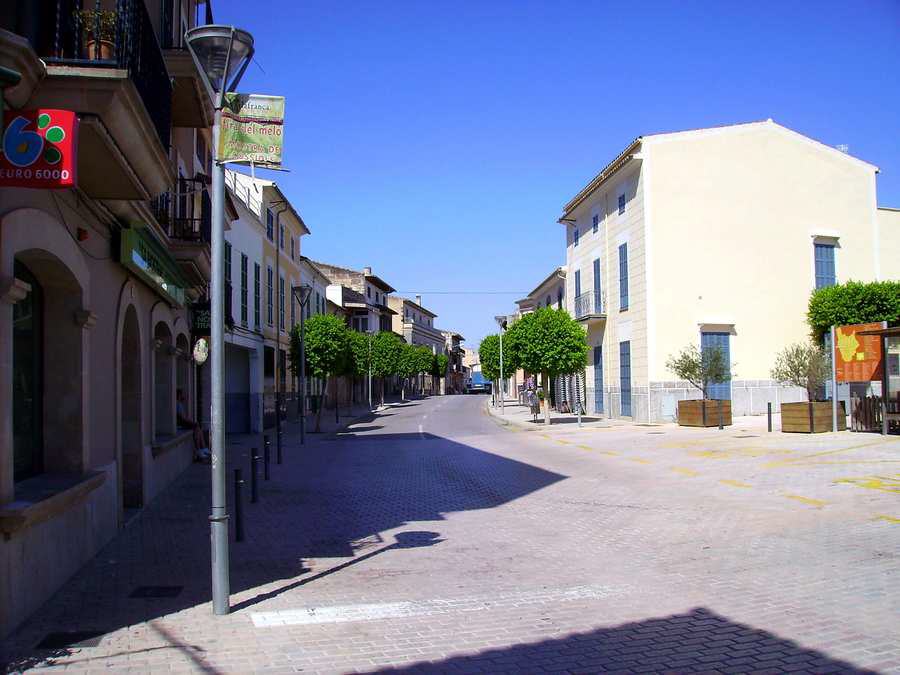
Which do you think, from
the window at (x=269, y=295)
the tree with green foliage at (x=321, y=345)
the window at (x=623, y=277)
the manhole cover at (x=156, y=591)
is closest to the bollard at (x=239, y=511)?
the manhole cover at (x=156, y=591)

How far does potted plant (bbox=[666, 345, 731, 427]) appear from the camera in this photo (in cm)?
2464

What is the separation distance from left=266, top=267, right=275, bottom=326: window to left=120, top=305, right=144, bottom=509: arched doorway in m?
19.4

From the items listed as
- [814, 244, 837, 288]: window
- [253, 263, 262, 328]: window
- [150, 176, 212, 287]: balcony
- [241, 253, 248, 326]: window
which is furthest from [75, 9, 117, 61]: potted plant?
[814, 244, 837, 288]: window

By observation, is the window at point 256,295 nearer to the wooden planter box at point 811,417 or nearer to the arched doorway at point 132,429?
the arched doorway at point 132,429

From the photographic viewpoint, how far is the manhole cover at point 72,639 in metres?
5.14

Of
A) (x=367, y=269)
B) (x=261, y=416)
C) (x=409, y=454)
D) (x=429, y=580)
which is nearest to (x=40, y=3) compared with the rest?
(x=429, y=580)

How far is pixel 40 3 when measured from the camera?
594 centimetres

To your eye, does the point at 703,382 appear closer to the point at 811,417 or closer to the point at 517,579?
the point at 811,417

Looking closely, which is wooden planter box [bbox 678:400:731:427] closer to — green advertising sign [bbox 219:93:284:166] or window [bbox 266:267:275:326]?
window [bbox 266:267:275:326]

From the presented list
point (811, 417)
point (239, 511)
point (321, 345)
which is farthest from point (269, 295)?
point (239, 511)

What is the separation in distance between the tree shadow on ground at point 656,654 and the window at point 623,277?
85.1ft

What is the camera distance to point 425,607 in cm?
613

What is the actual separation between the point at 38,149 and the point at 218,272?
5.33ft

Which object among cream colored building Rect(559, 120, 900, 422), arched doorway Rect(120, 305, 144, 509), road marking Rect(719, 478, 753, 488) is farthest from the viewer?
cream colored building Rect(559, 120, 900, 422)
